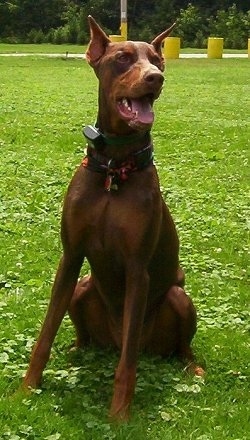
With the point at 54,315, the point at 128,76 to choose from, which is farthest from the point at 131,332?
the point at 128,76

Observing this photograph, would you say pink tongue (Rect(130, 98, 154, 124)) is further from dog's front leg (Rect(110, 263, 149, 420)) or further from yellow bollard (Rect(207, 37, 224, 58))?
yellow bollard (Rect(207, 37, 224, 58))

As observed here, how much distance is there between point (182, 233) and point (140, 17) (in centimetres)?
4971

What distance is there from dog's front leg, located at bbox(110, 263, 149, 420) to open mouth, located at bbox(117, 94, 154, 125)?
2.37ft

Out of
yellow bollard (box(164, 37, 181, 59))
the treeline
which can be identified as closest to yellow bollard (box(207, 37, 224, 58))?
yellow bollard (box(164, 37, 181, 59))

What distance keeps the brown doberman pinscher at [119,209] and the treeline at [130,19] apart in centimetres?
4503

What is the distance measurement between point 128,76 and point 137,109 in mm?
155

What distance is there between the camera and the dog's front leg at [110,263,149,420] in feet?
14.4

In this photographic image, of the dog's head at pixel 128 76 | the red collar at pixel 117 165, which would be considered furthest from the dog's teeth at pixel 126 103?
the red collar at pixel 117 165

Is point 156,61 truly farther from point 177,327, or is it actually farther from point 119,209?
point 177,327

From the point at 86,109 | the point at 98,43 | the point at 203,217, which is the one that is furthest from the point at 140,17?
the point at 98,43

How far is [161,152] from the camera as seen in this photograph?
38.5ft

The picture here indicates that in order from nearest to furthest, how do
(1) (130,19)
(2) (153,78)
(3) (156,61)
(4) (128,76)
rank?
(2) (153,78) < (4) (128,76) < (3) (156,61) < (1) (130,19)

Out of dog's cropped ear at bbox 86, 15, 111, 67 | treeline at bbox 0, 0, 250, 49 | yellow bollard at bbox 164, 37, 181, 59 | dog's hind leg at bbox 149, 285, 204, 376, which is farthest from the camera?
treeline at bbox 0, 0, 250, 49

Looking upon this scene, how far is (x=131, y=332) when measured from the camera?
4.43 m
